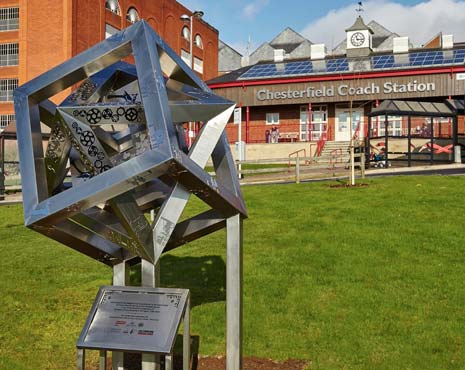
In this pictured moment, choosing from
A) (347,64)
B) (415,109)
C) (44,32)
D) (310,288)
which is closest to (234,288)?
(310,288)

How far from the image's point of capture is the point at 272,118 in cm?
4347

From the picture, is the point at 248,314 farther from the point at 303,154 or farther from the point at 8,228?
the point at 303,154

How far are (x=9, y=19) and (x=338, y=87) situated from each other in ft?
76.9

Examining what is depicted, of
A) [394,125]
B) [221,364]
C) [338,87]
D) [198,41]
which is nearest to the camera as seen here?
[221,364]

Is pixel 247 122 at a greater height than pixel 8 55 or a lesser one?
lesser

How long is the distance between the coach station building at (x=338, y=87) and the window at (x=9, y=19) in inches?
570

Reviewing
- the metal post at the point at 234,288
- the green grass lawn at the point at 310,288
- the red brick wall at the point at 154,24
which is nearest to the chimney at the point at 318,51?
the red brick wall at the point at 154,24

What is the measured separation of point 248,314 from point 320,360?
1386 mm

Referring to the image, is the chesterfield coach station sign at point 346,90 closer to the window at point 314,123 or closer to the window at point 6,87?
the window at point 314,123

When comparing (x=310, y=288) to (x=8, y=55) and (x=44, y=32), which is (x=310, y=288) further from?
(x=8, y=55)

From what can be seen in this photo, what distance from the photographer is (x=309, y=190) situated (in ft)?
53.8

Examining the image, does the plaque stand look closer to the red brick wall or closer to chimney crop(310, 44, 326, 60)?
the red brick wall

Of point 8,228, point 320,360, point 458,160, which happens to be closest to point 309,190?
point 8,228

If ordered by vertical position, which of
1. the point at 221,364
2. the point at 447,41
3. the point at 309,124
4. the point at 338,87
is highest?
the point at 447,41
